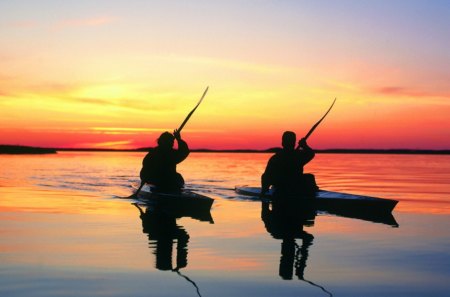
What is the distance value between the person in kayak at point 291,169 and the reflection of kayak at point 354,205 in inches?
14.4

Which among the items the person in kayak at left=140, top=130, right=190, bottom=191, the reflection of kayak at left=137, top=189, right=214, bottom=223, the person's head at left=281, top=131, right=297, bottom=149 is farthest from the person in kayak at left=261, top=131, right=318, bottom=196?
the person in kayak at left=140, top=130, right=190, bottom=191

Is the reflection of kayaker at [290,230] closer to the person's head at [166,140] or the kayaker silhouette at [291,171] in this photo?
the kayaker silhouette at [291,171]

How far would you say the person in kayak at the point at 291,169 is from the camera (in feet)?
52.0

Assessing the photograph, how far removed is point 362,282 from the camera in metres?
7.14

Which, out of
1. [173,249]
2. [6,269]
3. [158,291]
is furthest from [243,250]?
[6,269]

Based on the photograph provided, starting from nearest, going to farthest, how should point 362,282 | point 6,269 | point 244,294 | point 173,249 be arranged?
point 244,294 < point 362,282 < point 6,269 < point 173,249

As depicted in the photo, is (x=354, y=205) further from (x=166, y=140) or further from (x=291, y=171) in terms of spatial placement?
(x=166, y=140)

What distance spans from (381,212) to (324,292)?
8786mm

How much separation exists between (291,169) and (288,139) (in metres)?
0.88

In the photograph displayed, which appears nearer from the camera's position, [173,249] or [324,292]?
[324,292]

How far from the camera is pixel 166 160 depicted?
17156mm

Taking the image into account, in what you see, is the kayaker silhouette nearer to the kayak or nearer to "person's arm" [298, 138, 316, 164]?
"person's arm" [298, 138, 316, 164]

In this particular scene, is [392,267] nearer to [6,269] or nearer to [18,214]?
[6,269]

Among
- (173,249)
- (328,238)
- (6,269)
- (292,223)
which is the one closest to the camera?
(6,269)
